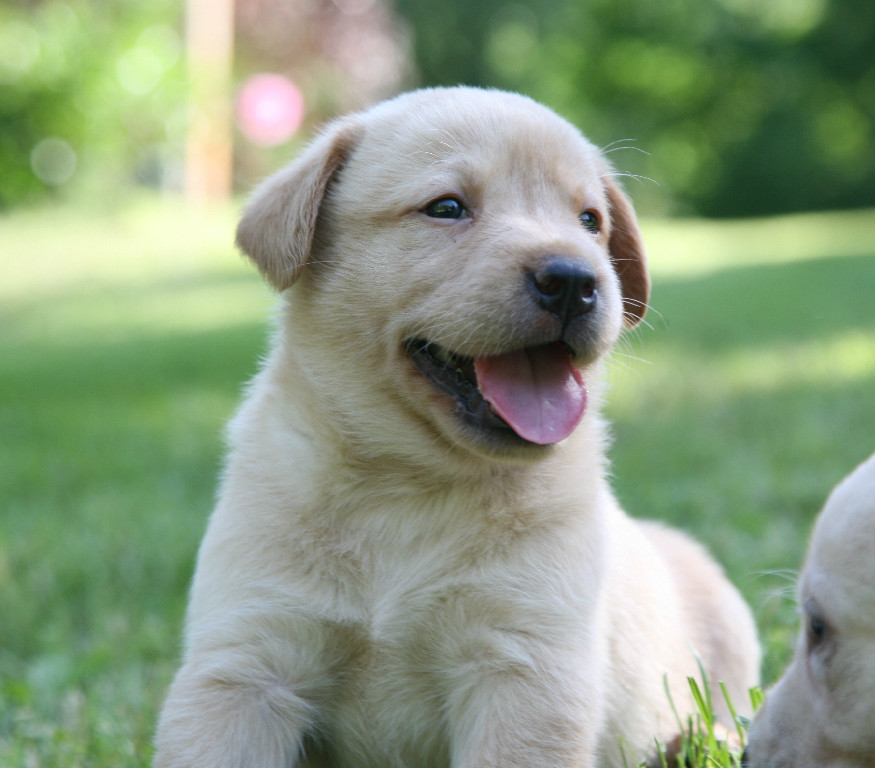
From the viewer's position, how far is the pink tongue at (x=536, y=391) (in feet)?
9.27

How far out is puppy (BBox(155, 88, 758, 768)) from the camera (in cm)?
Result: 273

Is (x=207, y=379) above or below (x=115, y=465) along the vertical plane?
below

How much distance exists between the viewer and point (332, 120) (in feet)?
12.1

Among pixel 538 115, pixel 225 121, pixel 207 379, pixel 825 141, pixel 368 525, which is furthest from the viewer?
pixel 825 141

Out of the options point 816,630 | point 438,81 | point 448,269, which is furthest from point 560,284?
point 438,81

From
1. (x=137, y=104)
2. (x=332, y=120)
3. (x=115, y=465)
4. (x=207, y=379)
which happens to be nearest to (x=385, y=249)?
(x=332, y=120)

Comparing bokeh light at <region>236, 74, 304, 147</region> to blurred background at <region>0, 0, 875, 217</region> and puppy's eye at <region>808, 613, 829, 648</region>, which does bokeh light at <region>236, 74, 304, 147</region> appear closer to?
blurred background at <region>0, 0, 875, 217</region>

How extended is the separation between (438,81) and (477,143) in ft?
132

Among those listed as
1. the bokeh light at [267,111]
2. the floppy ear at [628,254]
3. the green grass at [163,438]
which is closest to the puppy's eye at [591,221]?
the floppy ear at [628,254]

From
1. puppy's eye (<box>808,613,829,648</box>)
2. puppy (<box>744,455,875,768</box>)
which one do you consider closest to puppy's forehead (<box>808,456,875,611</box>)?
puppy (<box>744,455,875,768</box>)

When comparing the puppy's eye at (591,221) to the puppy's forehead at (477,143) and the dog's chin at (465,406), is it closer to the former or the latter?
the puppy's forehead at (477,143)

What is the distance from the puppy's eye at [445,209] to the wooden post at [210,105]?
13.9m

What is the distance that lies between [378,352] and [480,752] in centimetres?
103

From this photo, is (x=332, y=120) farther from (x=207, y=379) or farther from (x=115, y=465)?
(x=207, y=379)
